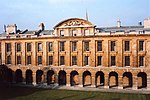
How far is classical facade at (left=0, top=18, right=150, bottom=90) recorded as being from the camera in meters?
44.3

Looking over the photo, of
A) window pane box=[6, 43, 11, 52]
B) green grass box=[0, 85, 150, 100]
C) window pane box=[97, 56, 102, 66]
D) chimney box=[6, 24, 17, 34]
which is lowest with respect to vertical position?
green grass box=[0, 85, 150, 100]

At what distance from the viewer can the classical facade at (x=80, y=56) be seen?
4428 centimetres

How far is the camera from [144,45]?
43.8 m

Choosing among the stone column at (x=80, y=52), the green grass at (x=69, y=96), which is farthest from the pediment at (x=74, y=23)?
the green grass at (x=69, y=96)

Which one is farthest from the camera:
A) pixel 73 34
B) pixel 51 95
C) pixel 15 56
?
pixel 15 56

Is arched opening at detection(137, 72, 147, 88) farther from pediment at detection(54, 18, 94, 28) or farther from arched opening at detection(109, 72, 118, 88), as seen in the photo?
pediment at detection(54, 18, 94, 28)

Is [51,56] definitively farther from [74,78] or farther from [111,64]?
[111,64]

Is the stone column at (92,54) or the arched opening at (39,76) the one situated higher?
the stone column at (92,54)

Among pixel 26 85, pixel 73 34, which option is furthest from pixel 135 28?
pixel 26 85

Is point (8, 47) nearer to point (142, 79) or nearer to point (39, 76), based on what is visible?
point (39, 76)

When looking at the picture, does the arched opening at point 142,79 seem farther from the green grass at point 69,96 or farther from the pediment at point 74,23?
the pediment at point 74,23

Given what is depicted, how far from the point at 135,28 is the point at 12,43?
28163 millimetres

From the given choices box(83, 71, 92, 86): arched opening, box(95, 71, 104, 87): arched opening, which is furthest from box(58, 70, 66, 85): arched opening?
box(95, 71, 104, 87): arched opening

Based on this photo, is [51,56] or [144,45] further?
[51,56]
